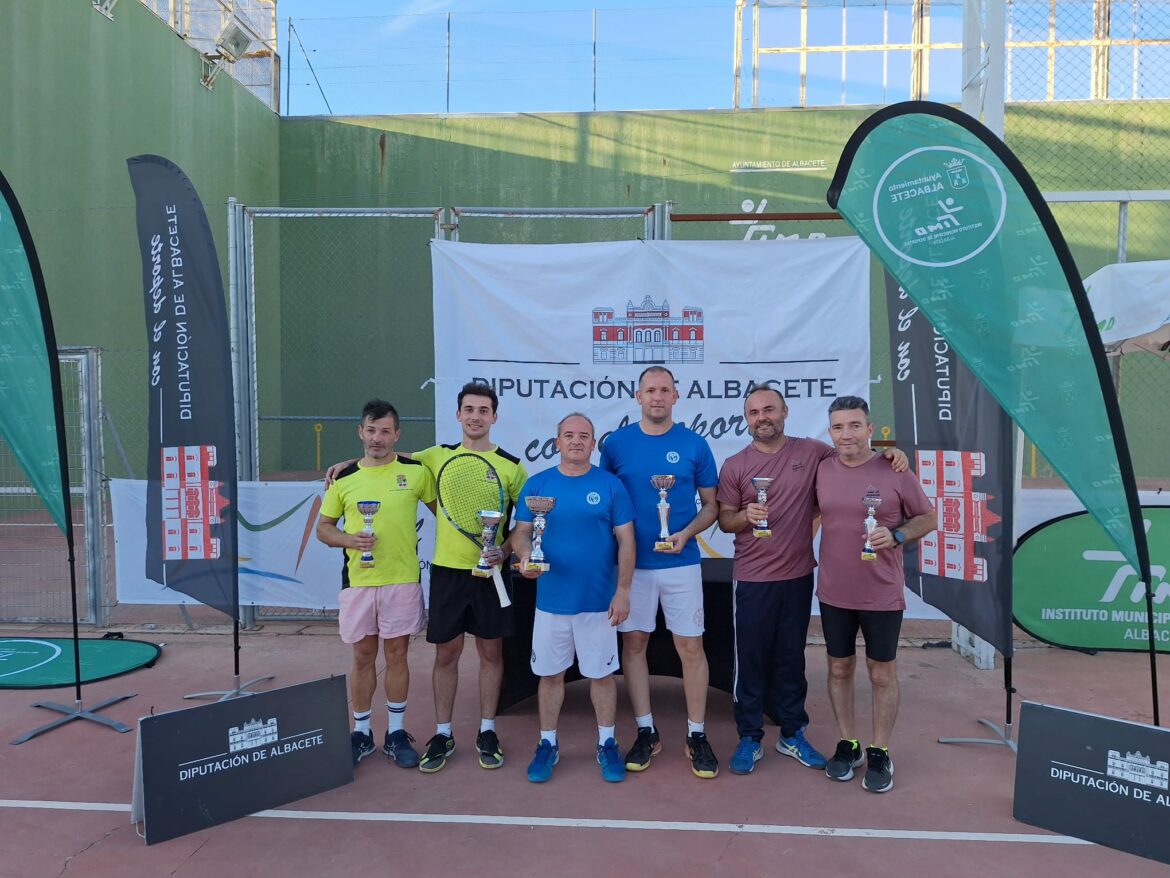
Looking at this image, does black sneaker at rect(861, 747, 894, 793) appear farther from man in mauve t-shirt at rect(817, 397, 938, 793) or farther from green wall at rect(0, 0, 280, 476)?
green wall at rect(0, 0, 280, 476)

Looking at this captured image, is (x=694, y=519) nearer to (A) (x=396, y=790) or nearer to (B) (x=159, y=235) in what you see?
(A) (x=396, y=790)

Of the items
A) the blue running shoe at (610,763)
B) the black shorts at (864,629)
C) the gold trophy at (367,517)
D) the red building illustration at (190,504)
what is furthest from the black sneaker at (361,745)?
the black shorts at (864,629)

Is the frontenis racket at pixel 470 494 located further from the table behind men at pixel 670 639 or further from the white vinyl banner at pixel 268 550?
the white vinyl banner at pixel 268 550

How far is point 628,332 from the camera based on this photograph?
20.7 ft

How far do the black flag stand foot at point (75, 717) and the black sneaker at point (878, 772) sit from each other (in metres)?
3.94

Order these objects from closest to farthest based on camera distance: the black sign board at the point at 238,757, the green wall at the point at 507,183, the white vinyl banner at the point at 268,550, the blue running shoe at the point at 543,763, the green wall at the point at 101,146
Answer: the black sign board at the point at 238,757
the blue running shoe at the point at 543,763
the white vinyl banner at the point at 268,550
the green wall at the point at 101,146
the green wall at the point at 507,183

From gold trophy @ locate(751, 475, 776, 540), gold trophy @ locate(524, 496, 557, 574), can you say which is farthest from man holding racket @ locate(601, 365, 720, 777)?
gold trophy @ locate(524, 496, 557, 574)

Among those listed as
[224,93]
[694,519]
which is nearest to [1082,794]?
[694,519]

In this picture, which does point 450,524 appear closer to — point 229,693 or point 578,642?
point 578,642

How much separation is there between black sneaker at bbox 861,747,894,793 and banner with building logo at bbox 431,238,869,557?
2.35m

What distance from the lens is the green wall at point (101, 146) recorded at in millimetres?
11406

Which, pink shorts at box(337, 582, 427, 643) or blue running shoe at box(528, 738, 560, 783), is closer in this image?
blue running shoe at box(528, 738, 560, 783)

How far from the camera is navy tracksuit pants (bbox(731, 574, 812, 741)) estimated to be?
173 inches

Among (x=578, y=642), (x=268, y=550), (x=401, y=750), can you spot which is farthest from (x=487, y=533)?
(x=268, y=550)
